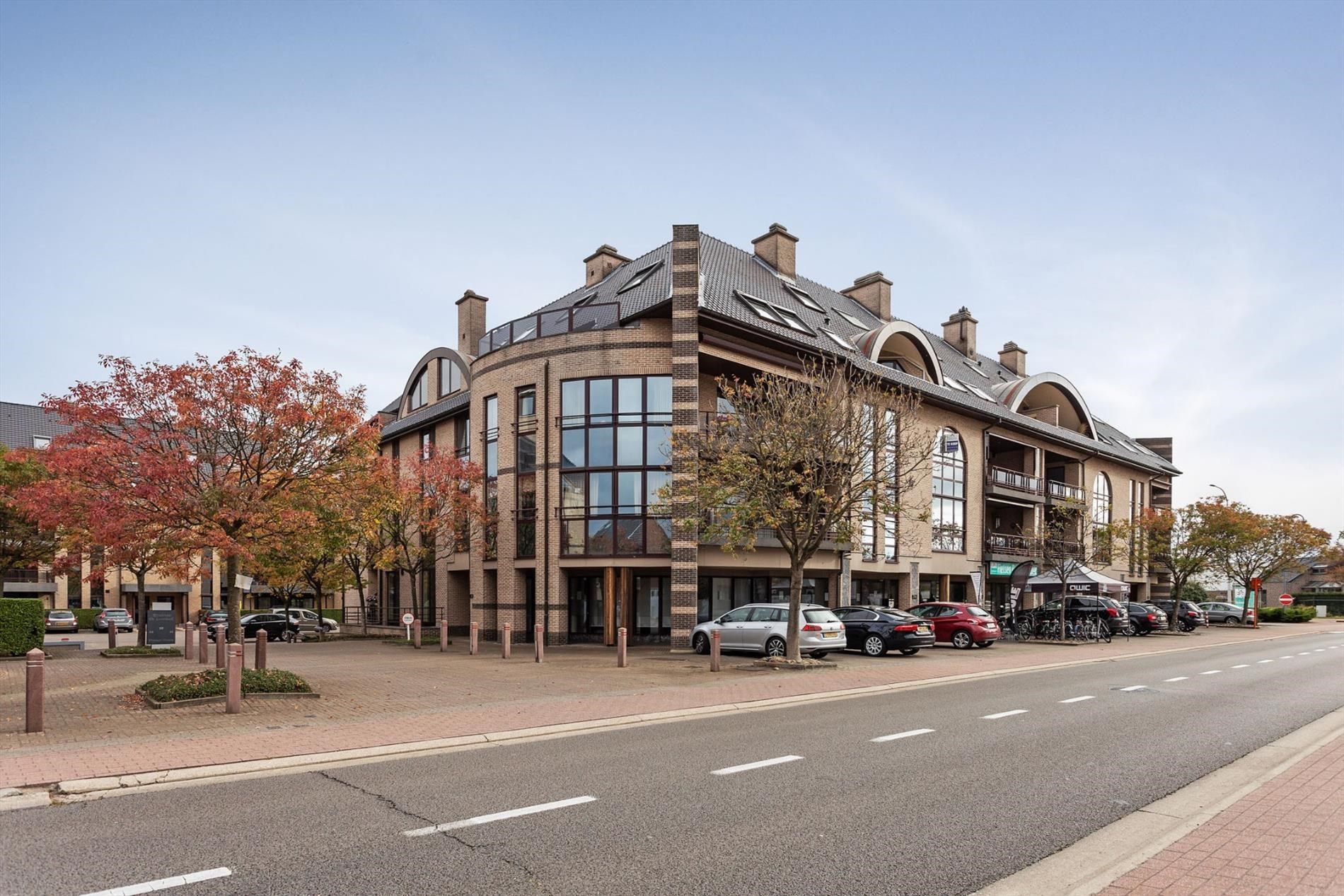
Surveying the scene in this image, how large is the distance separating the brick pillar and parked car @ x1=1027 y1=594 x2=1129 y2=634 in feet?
49.1

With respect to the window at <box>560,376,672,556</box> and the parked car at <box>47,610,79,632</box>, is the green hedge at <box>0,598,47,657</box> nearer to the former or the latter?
the window at <box>560,376,672,556</box>

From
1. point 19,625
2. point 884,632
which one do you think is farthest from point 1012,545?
point 19,625

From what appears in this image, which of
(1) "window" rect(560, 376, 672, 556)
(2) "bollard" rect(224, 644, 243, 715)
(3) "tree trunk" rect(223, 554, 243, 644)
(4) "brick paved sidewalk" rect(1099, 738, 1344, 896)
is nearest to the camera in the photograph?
(4) "brick paved sidewalk" rect(1099, 738, 1344, 896)

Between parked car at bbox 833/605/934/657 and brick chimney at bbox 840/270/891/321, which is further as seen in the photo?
brick chimney at bbox 840/270/891/321

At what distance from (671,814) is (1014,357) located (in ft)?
173

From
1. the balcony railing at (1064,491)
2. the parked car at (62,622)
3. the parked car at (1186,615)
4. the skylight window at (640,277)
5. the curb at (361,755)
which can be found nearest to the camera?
the curb at (361,755)

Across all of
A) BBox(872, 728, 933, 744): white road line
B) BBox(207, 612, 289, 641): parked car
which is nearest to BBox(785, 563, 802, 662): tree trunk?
BBox(872, 728, 933, 744): white road line

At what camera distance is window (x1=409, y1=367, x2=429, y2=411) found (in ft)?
135

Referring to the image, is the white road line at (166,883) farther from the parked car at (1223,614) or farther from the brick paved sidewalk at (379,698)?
the parked car at (1223,614)

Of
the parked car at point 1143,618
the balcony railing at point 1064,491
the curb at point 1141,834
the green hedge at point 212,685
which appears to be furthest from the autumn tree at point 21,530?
the balcony railing at point 1064,491

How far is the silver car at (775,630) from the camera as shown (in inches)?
866

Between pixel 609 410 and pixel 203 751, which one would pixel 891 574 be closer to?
pixel 609 410

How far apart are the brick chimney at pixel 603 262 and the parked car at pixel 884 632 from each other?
704 inches

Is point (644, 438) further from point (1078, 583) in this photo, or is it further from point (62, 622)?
point (62, 622)
